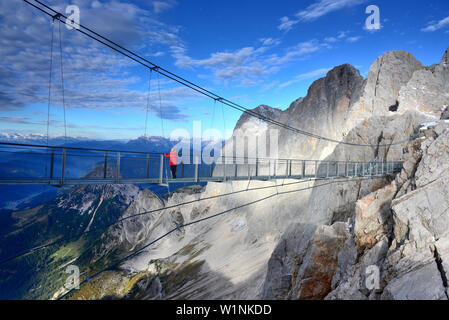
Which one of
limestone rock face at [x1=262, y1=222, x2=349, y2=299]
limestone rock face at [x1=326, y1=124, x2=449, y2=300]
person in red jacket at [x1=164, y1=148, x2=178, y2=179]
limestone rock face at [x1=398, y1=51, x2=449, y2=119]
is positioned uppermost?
limestone rock face at [x1=398, y1=51, x2=449, y2=119]

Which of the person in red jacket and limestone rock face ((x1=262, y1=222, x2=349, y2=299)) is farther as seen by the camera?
limestone rock face ((x1=262, y1=222, x2=349, y2=299))

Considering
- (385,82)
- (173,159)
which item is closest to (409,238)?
(173,159)

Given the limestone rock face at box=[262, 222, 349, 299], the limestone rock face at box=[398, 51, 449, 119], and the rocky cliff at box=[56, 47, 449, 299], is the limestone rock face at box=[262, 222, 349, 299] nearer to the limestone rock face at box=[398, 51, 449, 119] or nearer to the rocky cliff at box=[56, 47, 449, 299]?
the rocky cliff at box=[56, 47, 449, 299]

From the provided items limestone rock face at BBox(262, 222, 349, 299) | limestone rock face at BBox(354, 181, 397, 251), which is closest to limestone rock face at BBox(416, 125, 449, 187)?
limestone rock face at BBox(354, 181, 397, 251)

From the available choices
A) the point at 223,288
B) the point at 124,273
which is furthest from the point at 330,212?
the point at 124,273

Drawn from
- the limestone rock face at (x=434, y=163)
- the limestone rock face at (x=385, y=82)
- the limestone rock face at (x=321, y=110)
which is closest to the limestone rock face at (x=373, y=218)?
the limestone rock face at (x=434, y=163)

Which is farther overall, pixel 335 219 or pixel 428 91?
pixel 428 91

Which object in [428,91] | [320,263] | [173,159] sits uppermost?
[428,91]

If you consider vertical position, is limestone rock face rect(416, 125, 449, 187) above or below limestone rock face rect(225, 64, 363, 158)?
below

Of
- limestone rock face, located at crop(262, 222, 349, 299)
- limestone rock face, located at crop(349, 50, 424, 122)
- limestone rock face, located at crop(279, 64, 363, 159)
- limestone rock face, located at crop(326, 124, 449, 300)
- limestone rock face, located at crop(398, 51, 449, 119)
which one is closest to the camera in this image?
limestone rock face, located at crop(326, 124, 449, 300)

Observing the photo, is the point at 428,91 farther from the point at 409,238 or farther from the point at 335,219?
the point at 409,238

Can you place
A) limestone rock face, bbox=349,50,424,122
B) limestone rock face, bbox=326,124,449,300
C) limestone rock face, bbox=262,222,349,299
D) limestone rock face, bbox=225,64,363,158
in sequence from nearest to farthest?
limestone rock face, bbox=326,124,449,300
limestone rock face, bbox=262,222,349,299
limestone rock face, bbox=349,50,424,122
limestone rock face, bbox=225,64,363,158

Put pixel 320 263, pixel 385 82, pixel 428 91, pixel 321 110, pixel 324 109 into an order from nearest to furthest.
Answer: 1. pixel 320 263
2. pixel 428 91
3. pixel 385 82
4. pixel 324 109
5. pixel 321 110

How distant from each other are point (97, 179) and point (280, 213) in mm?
33428
